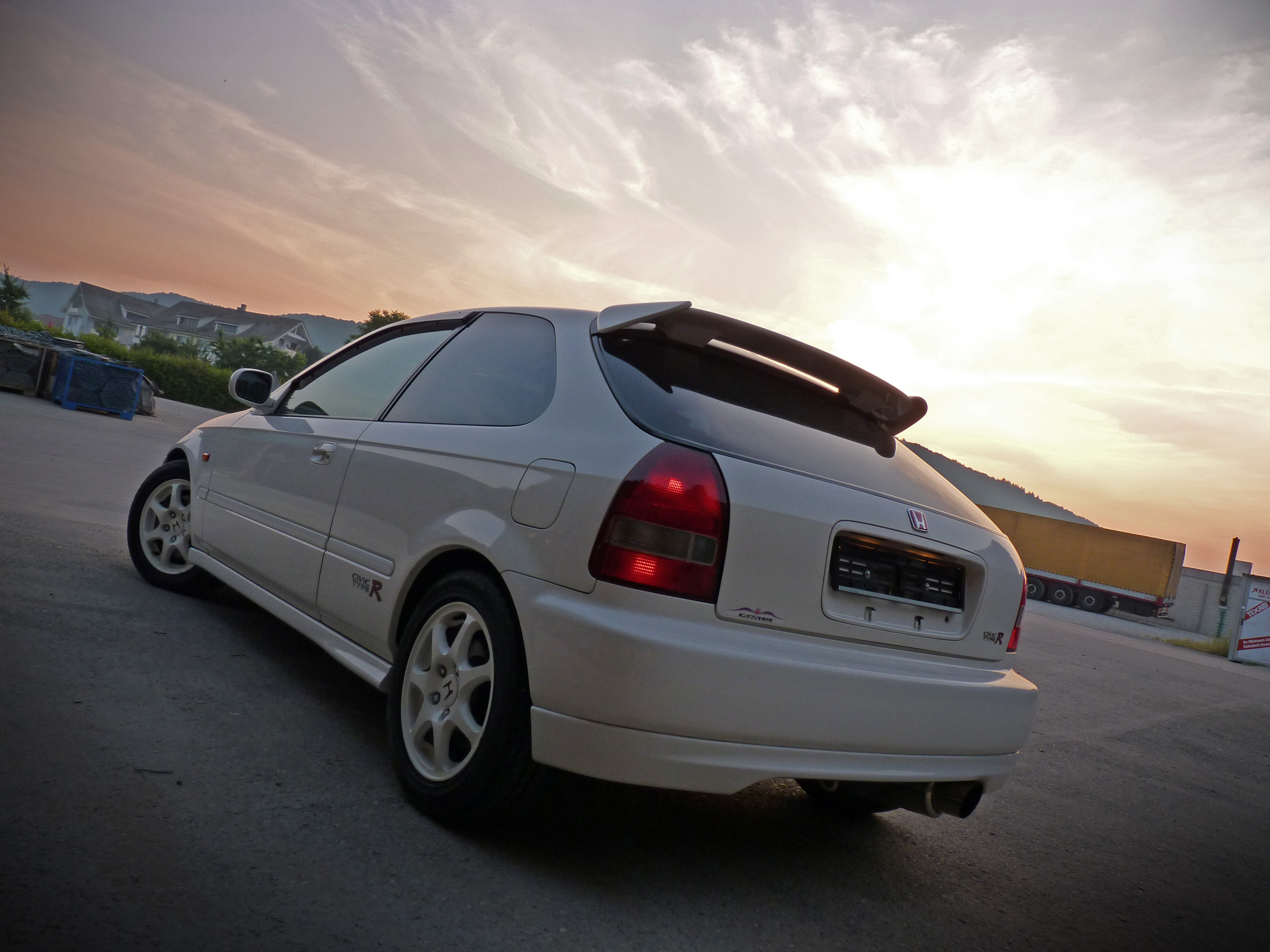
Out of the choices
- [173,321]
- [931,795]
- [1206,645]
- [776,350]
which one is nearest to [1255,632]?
[1206,645]

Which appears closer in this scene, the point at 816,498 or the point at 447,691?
the point at 816,498

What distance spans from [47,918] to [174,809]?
594mm

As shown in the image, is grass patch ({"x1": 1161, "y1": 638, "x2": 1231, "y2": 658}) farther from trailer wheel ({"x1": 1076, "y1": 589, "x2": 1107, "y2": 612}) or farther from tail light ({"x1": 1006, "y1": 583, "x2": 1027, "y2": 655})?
tail light ({"x1": 1006, "y1": 583, "x2": 1027, "y2": 655})

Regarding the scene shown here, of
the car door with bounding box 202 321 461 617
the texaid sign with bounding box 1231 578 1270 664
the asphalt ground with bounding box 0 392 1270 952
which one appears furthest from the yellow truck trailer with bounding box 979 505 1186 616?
the car door with bounding box 202 321 461 617

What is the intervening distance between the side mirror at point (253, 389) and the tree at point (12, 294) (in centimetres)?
5294

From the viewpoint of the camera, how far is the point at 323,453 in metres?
3.64

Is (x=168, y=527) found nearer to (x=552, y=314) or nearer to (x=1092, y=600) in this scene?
(x=552, y=314)

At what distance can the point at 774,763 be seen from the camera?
232 centimetres

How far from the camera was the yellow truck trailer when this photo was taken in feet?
122

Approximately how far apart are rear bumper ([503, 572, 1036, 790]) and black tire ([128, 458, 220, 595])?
10.3ft

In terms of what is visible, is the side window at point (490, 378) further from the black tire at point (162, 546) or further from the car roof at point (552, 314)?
the black tire at point (162, 546)

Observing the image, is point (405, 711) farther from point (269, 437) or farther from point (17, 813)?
point (269, 437)

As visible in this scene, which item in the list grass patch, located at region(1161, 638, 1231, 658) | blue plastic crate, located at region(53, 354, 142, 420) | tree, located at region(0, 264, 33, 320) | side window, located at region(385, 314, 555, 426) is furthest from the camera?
tree, located at region(0, 264, 33, 320)

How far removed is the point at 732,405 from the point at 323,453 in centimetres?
176
